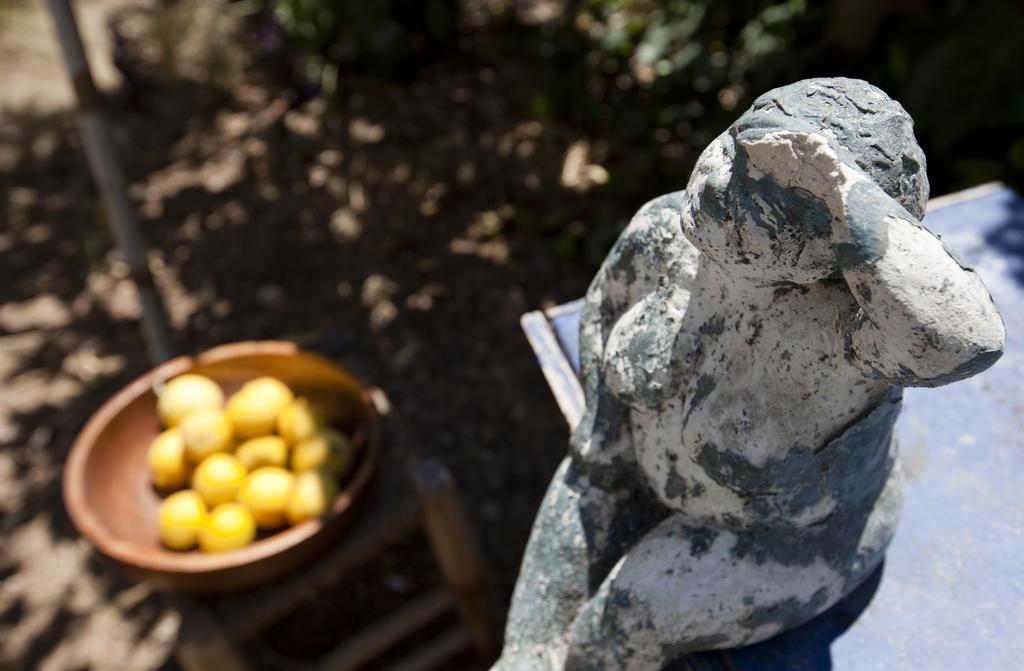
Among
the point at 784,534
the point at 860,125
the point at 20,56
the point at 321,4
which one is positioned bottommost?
the point at 20,56

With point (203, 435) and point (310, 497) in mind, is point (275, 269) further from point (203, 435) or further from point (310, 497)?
point (310, 497)

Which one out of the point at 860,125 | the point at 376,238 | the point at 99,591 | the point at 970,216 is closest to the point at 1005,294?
the point at 970,216

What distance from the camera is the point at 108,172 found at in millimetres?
2893

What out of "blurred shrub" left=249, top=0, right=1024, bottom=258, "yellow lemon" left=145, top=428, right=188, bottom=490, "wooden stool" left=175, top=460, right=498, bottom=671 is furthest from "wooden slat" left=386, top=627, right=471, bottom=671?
"blurred shrub" left=249, top=0, right=1024, bottom=258

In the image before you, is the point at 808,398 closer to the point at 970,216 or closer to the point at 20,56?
the point at 970,216

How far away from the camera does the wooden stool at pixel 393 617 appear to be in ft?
6.85

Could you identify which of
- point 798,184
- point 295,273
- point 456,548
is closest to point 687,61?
point 295,273

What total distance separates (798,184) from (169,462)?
1.81m

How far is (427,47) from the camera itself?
182 inches

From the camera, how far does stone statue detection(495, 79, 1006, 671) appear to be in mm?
945

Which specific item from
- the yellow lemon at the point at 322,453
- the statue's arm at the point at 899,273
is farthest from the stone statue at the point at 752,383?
the yellow lemon at the point at 322,453

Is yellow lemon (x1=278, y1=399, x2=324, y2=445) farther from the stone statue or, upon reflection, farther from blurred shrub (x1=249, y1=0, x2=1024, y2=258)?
blurred shrub (x1=249, y1=0, x2=1024, y2=258)

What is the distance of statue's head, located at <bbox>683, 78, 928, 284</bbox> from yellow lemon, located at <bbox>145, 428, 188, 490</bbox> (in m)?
1.67

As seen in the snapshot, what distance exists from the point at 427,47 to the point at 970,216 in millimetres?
3127
